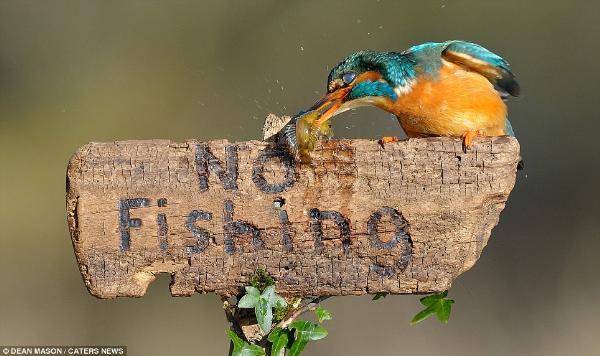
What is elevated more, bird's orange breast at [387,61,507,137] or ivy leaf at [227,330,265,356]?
bird's orange breast at [387,61,507,137]

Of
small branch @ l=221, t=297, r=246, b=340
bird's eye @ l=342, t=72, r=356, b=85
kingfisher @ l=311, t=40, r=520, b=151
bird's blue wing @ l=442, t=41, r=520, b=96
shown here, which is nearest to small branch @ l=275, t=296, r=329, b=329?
small branch @ l=221, t=297, r=246, b=340

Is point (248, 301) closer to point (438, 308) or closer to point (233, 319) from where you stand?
point (233, 319)

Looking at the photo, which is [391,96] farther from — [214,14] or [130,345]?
[214,14]

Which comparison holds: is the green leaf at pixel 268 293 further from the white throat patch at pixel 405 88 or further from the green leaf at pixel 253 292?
the white throat patch at pixel 405 88

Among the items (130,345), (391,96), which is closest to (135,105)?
(130,345)

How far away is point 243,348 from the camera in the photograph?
324 cm

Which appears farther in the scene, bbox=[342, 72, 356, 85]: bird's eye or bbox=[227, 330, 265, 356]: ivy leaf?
bbox=[342, 72, 356, 85]: bird's eye

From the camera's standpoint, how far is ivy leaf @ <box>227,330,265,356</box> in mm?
3230

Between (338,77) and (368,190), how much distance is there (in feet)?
2.26

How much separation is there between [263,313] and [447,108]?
1273mm

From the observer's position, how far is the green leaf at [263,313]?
10.4 feet

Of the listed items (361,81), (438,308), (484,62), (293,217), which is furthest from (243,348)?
(484,62)

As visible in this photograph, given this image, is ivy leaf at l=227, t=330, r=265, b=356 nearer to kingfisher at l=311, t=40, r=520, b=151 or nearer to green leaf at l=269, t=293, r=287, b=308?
green leaf at l=269, t=293, r=287, b=308

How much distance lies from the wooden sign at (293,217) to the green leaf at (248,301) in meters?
0.10
